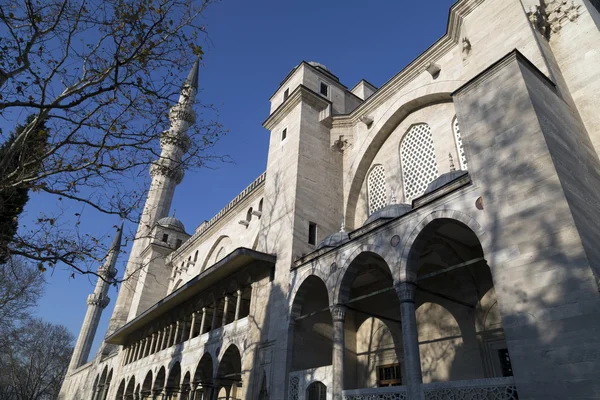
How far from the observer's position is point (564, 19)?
9.86 meters

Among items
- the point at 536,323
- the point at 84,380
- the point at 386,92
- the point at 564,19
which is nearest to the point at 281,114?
the point at 386,92

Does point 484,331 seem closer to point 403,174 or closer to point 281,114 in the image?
point 403,174

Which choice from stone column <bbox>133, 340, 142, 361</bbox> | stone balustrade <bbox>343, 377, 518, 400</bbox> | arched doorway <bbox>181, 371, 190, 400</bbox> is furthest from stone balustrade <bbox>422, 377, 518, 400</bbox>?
stone column <bbox>133, 340, 142, 361</bbox>

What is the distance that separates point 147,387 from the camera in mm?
20859

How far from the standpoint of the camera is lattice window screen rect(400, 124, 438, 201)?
12.7 metres

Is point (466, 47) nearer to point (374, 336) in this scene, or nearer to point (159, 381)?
point (374, 336)

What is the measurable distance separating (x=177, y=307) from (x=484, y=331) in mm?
14300

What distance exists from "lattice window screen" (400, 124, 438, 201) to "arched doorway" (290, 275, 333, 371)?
14.0 ft

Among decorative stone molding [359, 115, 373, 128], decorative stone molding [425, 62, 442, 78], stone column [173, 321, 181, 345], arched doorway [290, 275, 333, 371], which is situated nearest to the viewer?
arched doorway [290, 275, 333, 371]

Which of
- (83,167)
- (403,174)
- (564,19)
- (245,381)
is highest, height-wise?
(564,19)

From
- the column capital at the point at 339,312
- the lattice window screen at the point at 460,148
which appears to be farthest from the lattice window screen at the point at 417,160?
the column capital at the point at 339,312

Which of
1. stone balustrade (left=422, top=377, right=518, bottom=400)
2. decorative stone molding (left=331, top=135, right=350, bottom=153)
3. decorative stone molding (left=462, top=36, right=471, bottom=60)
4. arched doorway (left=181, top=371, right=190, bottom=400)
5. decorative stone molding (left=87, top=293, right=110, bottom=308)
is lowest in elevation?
stone balustrade (left=422, top=377, right=518, bottom=400)

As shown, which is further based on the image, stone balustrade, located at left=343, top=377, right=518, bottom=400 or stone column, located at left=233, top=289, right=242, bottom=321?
stone column, located at left=233, top=289, right=242, bottom=321

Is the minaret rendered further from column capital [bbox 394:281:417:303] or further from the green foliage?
column capital [bbox 394:281:417:303]
